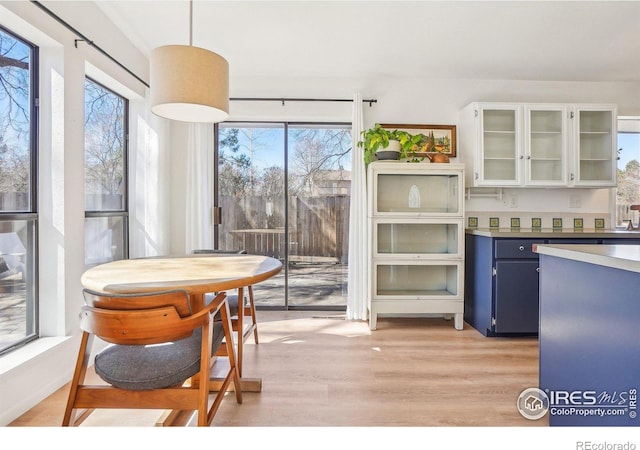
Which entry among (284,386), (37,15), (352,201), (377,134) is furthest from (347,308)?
(37,15)

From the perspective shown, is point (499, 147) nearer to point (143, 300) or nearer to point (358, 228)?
point (358, 228)

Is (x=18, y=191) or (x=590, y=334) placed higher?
(x=18, y=191)

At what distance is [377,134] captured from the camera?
3.19m

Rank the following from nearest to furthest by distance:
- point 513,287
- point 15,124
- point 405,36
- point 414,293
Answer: point 15,124
point 405,36
point 513,287
point 414,293

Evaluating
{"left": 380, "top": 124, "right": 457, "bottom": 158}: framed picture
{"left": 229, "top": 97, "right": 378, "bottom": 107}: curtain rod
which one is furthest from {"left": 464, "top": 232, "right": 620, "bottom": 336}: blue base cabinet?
{"left": 229, "top": 97, "right": 378, "bottom": 107}: curtain rod

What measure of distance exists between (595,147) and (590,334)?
9.41 ft

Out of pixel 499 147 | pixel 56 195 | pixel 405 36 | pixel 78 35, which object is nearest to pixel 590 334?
pixel 405 36

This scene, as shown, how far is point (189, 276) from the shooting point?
5.19 feet

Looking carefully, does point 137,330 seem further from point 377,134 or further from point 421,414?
point 377,134

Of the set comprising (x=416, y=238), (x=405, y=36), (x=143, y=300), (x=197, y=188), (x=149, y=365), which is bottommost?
(x=149, y=365)

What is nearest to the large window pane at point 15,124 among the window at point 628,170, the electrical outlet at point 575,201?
the electrical outlet at point 575,201

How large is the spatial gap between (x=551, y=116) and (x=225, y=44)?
9.96ft

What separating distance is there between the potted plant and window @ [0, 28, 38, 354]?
242cm
